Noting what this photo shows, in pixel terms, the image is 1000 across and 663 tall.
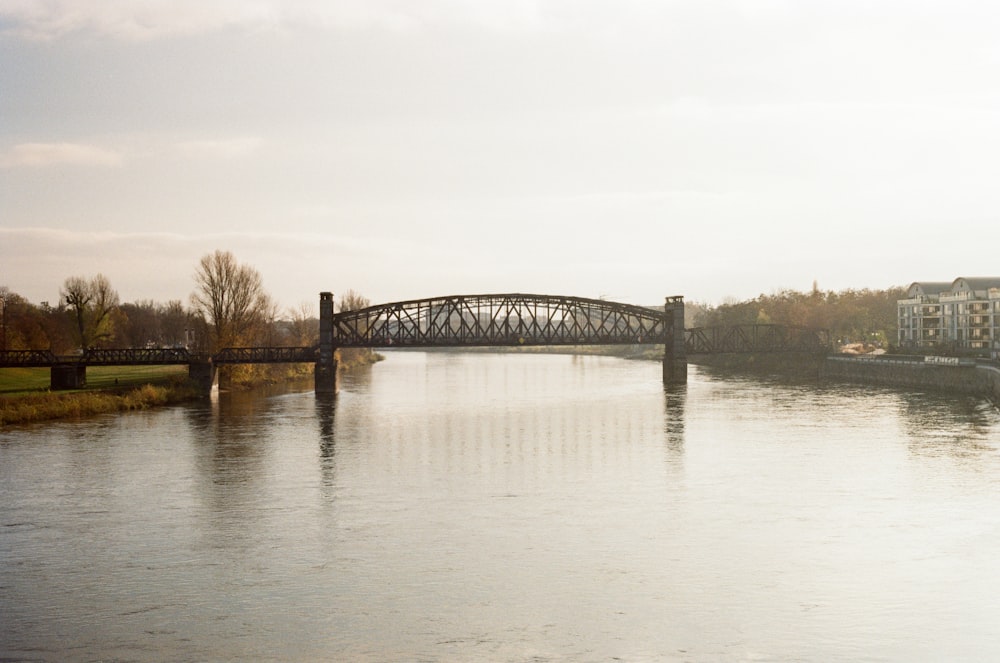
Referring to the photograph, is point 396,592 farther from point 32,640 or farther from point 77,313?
point 77,313

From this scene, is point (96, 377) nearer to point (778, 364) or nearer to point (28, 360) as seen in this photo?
point (28, 360)

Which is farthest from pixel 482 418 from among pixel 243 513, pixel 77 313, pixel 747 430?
pixel 77 313

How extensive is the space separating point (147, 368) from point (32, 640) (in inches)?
3974

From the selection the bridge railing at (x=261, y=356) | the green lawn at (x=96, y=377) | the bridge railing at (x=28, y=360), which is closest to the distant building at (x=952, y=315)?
the bridge railing at (x=261, y=356)

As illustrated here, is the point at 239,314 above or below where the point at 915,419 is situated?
above

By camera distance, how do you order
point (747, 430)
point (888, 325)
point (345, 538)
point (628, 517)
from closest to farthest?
point (345, 538) → point (628, 517) → point (747, 430) → point (888, 325)

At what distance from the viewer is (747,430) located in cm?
6338

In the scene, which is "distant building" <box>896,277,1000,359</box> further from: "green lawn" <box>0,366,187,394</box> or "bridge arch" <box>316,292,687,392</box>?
"green lawn" <box>0,366,187,394</box>

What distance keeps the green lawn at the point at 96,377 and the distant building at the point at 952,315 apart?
9409 centimetres

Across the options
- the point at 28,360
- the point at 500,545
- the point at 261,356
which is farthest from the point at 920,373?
the point at 28,360

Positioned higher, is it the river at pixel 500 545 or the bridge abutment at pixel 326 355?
the bridge abutment at pixel 326 355

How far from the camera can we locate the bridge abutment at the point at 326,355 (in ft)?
346

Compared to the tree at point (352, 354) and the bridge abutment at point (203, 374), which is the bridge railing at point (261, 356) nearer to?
the bridge abutment at point (203, 374)

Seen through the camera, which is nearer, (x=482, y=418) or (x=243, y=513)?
(x=243, y=513)
